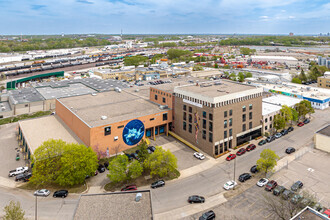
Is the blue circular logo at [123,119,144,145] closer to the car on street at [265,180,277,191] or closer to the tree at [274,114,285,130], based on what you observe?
the car on street at [265,180,277,191]

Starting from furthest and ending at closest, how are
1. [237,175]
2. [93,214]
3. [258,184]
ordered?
[237,175] < [258,184] < [93,214]

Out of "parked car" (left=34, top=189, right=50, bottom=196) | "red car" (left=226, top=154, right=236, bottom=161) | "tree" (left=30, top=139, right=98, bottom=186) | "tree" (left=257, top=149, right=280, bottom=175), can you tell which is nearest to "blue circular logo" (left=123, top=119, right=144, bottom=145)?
"tree" (left=30, top=139, right=98, bottom=186)

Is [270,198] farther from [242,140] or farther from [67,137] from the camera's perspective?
[67,137]

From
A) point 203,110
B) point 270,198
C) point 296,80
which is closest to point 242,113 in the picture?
point 203,110

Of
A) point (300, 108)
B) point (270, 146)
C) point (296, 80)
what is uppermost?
point (296, 80)

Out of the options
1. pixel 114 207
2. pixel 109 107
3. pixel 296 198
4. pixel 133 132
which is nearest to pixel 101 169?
pixel 133 132

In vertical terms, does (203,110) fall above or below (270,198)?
above

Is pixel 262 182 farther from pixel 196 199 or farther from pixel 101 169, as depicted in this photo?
pixel 101 169
